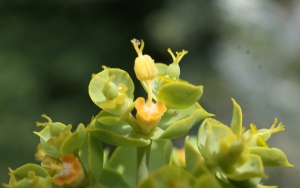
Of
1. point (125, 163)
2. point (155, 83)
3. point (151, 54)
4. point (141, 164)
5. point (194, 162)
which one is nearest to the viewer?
point (194, 162)

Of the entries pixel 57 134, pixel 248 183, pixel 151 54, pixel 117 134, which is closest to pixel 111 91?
pixel 117 134

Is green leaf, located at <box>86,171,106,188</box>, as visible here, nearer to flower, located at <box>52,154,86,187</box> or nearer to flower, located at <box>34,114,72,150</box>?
flower, located at <box>52,154,86,187</box>

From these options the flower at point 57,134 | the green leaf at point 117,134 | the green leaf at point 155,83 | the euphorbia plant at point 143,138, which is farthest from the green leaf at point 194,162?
the flower at point 57,134

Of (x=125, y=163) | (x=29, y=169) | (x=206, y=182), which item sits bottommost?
(x=125, y=163)

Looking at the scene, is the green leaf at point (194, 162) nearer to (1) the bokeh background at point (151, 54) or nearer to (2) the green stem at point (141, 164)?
(2) the green stem at point (141, 164)

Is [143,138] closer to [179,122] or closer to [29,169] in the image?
[179,122]

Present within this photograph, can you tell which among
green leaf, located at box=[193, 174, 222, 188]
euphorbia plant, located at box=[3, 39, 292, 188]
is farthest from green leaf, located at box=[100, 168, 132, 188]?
green leaf, located at box=[193, 174, 222, 188]

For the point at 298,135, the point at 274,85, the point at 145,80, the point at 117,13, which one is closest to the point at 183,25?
the point at 117,13
